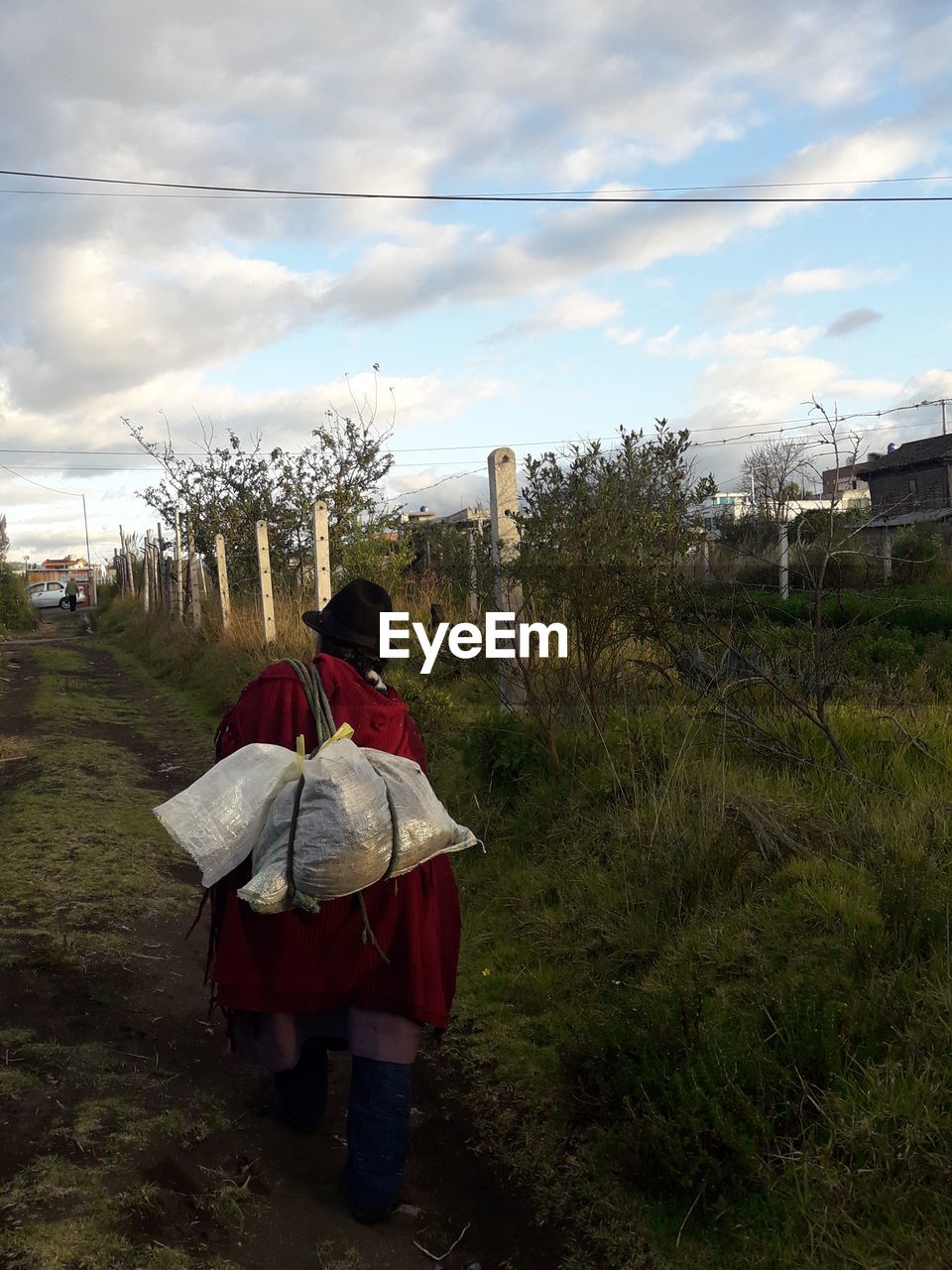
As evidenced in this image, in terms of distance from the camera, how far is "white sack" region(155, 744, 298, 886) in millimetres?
2875

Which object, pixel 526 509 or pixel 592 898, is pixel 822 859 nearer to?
pixel 592 898

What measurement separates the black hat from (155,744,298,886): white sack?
572 millimetres

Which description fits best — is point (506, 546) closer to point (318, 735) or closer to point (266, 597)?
point (318, 735)

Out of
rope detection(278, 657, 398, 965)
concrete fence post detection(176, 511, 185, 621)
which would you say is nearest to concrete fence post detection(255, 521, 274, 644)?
concrete fence post detection(176, 511, 185, 621)

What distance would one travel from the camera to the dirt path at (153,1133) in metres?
2.82

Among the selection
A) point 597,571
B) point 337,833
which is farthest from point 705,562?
point 337,833

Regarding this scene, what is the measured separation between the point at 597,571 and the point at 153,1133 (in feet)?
12.3

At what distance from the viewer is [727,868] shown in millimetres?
4316

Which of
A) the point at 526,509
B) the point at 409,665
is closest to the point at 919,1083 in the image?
the point at 526,509

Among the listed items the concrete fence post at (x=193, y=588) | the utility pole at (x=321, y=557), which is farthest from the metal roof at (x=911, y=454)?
the utility pole at (x=321, y=557)

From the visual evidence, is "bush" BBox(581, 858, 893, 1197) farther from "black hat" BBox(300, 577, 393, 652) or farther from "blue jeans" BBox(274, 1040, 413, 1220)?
"black hat" BBox(300, 577, 393, 652)

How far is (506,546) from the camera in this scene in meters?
7.08

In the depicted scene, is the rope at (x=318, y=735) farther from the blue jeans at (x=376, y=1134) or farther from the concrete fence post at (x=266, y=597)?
the concrete fence post at (x=266, y=597)

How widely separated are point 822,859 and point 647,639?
254 centimetres
